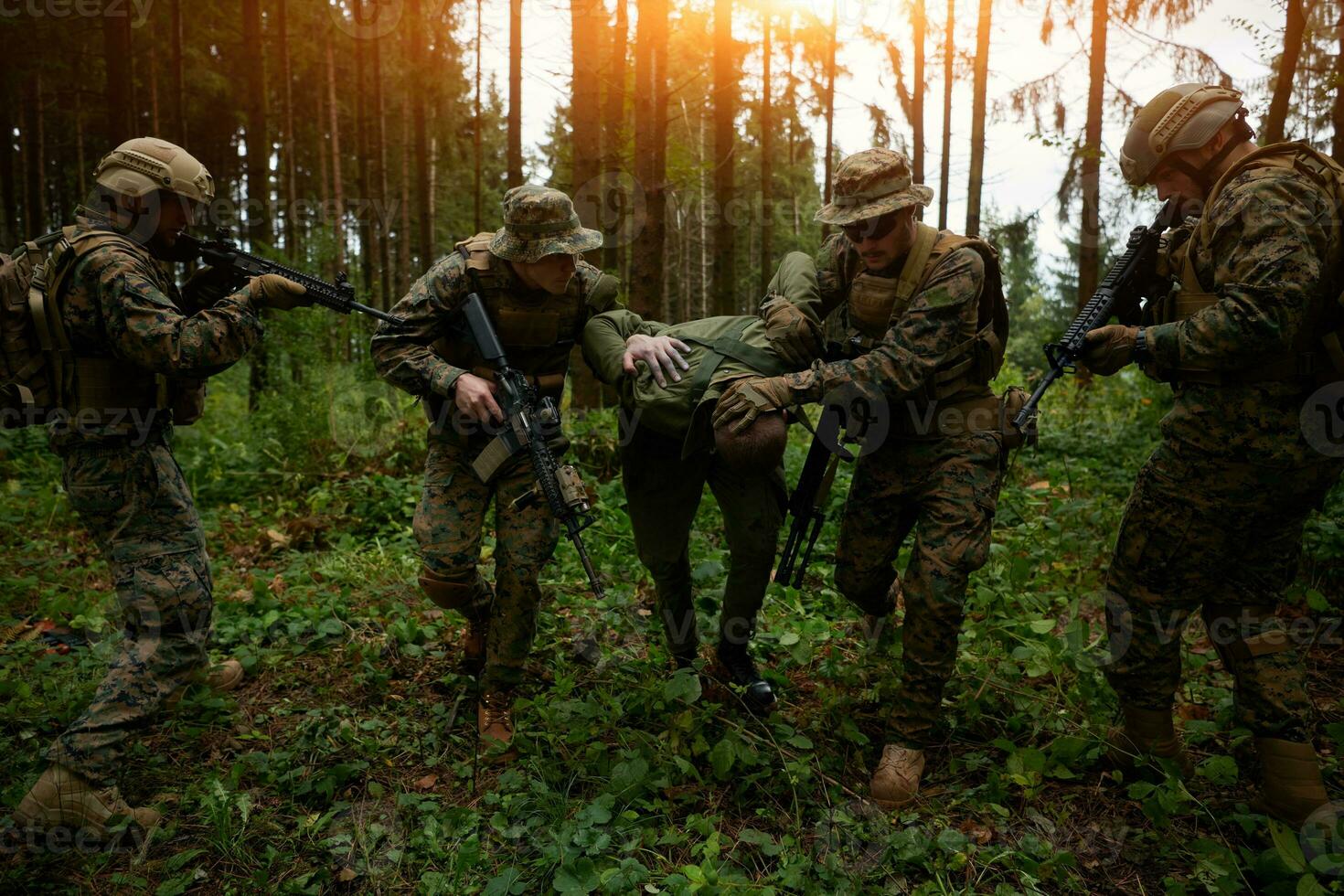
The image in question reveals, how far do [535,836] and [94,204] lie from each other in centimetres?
311

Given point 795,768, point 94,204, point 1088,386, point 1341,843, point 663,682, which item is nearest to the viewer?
point 1341,843

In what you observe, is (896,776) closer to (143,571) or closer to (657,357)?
(657,357)

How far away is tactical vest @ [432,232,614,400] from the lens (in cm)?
383

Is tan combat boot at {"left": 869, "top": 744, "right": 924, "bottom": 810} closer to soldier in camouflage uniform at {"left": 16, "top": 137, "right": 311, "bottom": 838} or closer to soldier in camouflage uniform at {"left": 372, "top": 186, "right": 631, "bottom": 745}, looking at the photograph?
soldier in camouflage uniform at {"left": 372, "top": 186, "right": 631, "bottom": 745}

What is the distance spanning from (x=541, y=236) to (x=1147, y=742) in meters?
3.30

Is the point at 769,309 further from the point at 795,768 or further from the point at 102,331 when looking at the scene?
the point at 102,331

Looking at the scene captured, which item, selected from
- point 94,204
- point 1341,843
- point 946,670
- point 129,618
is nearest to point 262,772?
point 129,618

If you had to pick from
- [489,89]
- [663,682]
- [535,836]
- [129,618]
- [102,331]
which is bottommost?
[535,836]

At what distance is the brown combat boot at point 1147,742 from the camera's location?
3195 millimetres

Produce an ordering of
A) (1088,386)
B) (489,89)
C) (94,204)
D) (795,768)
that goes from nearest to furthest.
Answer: (795,768) < (94,204) < (1088,386) < (489,89)

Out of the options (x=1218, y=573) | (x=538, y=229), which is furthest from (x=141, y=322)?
(x=1218, y=573)

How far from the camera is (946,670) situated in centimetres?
328

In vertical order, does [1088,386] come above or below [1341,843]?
above

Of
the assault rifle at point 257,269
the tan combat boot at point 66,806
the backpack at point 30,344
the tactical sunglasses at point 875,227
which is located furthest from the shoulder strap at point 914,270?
the tan combat boot at point 66,806
